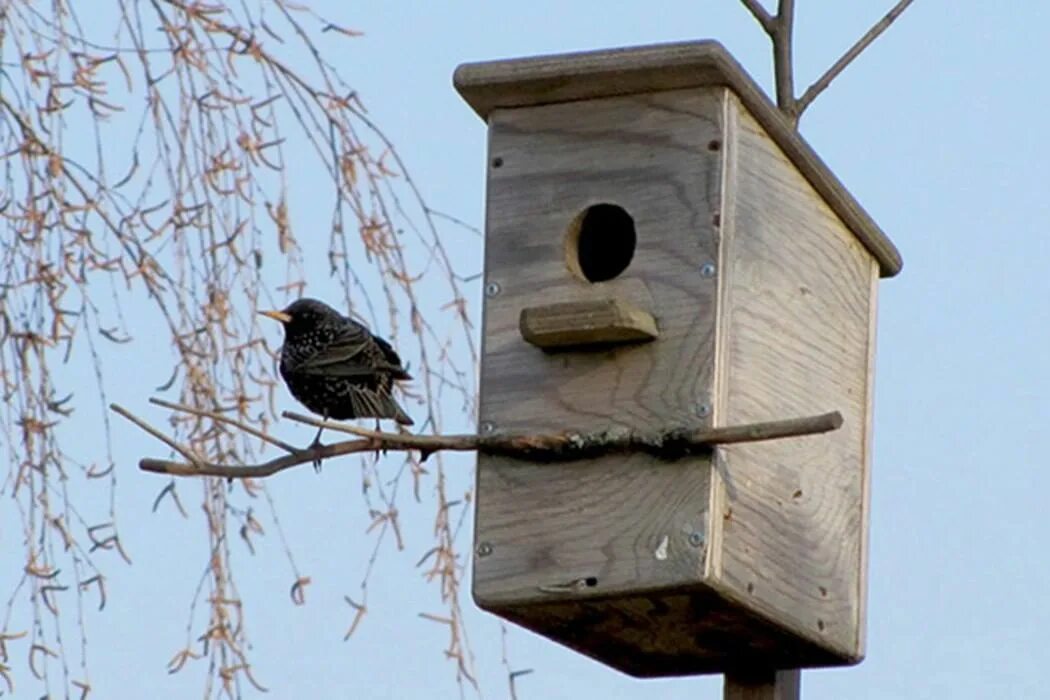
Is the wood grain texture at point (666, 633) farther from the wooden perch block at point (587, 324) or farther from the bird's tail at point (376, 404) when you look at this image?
the bird's tail at point (376, 404)

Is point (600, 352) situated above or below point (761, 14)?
below

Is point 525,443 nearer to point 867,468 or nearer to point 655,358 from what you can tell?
point 655,358

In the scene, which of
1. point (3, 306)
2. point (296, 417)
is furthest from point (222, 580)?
point (3, 306)

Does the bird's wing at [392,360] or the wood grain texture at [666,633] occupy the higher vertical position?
the bird's wing at [392,360]

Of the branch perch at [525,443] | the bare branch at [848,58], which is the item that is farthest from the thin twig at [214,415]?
the bare branch at [848,58]

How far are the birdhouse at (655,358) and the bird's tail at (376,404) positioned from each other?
2.65 feet

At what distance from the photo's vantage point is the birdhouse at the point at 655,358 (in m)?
3.14

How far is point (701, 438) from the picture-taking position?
3.05 m

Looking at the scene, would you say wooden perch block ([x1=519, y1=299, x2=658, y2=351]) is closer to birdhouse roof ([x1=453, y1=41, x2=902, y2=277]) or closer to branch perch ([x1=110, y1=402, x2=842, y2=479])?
branch perch ([x1=110, y1=402, x2=842, y2=479])

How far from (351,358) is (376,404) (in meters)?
0.10

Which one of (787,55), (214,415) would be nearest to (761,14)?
(787,55)

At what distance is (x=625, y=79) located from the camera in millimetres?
3289

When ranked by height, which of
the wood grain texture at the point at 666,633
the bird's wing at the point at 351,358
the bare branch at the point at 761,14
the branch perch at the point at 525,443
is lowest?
the wood grain texture at the point at 666,633

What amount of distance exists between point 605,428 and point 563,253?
0.30m
